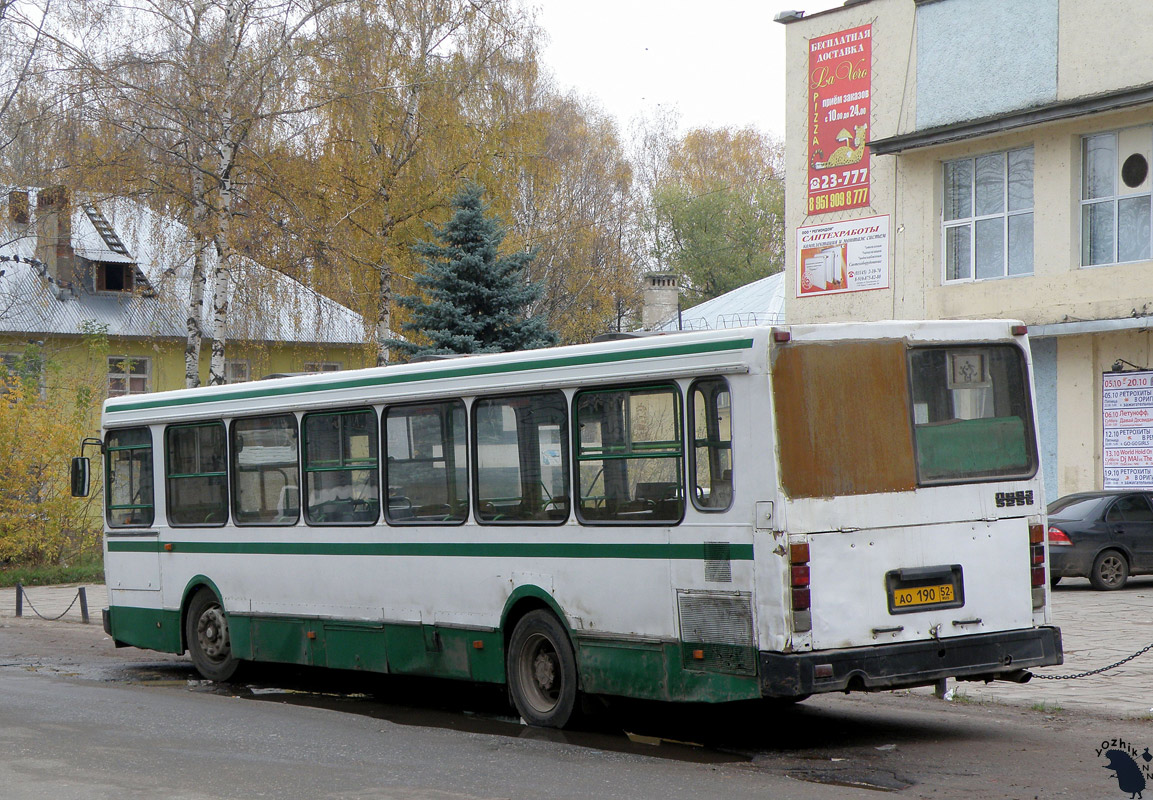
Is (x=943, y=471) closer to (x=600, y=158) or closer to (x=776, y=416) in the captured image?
(x=776, y=416)

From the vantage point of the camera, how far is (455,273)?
2338cm

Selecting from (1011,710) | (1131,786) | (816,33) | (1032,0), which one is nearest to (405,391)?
(1011,710)

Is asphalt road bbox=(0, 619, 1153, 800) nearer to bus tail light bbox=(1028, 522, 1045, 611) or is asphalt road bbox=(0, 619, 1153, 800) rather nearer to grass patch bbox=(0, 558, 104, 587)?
bus tail light bbox=(1028, 522, 1045, 611)

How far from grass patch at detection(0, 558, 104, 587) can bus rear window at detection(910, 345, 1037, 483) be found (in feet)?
64.4

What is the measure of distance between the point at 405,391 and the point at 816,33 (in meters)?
18.0

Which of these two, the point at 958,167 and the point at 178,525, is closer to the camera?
the point at 178,525

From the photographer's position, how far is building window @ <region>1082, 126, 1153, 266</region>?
22.4m

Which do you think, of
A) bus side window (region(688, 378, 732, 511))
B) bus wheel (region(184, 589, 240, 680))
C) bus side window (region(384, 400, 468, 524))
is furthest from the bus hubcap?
bus side window (region(688, 378, 732, 511))

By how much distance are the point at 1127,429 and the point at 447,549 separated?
50.2ft

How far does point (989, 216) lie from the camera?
24438 mm

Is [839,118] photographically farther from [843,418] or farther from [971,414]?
[843,418]

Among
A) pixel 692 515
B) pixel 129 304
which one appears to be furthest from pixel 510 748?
pixel 129 304

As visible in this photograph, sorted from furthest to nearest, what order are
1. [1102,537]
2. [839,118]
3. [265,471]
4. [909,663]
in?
1. [839,118]
2. [1102,537]
3. [265,471]
4. [909,663]

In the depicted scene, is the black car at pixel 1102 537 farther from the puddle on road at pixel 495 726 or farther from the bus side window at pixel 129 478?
the bus side window at pixel 129 478
